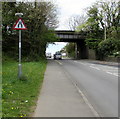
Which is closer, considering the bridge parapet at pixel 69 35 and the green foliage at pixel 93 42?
the green foliage at pixel 93 42

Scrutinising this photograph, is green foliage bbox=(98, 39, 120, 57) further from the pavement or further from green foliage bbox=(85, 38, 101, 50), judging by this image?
the pavement

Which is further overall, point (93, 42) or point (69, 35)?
point (69, 35)

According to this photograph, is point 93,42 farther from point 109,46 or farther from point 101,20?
point 109,46

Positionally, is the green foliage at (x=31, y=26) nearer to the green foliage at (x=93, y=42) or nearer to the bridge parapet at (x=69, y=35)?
the green foliage at (x=93, y=42)

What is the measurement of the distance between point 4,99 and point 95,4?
4296 centimetres

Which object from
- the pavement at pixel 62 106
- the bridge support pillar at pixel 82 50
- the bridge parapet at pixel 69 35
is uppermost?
the bridge parapet at pixel 69 35

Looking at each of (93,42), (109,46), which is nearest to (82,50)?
(93,42)

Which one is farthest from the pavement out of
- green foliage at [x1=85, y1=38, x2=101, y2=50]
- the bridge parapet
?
the bridge parapet

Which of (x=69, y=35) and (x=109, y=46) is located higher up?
(x=69, y=35)

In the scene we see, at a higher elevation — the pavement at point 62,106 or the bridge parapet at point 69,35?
the bridge parapet at point 69,35

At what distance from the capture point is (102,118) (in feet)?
17.6

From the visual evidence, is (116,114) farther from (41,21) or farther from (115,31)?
(115,31)

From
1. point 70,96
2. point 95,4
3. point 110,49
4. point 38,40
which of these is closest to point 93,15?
point 95,4

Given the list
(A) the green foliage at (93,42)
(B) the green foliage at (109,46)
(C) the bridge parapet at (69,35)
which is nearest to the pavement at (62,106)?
(B) the green foliage at (109,46)
